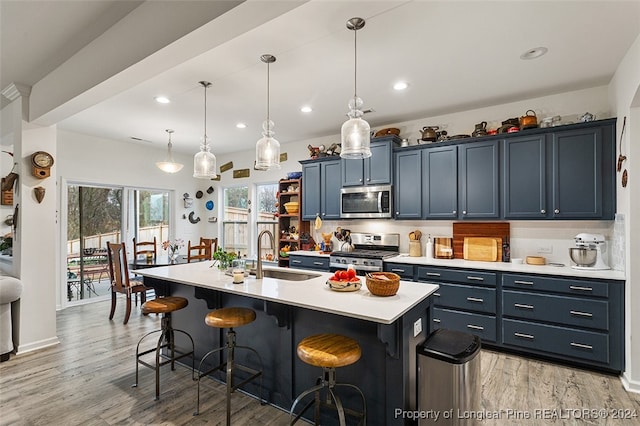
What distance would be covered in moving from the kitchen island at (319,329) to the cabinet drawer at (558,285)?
1373 millimetres

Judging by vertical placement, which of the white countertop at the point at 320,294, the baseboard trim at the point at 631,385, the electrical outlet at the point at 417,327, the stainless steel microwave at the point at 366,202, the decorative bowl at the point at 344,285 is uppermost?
the stainless steel microwave at the point at 366,202

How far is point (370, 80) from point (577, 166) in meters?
2.21

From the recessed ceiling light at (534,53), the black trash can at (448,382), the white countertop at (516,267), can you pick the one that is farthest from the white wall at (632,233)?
the black trash can at (448,382)

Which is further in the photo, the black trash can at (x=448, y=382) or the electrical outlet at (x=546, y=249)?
the electrical outlet at (x=546, y=249)

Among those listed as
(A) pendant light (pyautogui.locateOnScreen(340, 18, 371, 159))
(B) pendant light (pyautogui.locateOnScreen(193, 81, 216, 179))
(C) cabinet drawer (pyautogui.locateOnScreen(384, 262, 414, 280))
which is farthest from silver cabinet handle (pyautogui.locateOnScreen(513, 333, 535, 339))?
(B) pendant light (pyautogui.locateOnScreen(193, 81, 216, 179))

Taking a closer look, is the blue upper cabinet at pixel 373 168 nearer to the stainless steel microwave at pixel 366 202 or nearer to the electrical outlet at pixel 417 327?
the stainless steel microwave at pixel 366 202

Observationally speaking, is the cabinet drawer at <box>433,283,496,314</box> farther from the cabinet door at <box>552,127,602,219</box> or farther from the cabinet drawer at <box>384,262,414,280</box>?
the cabinet door at <box>552,127,602,219</box>

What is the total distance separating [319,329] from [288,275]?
3.21 feet

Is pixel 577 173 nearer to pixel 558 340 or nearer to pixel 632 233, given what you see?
pixel 632 233

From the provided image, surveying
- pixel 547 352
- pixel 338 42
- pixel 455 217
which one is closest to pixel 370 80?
pixel 338 42

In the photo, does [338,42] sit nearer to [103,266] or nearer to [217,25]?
[217,25]

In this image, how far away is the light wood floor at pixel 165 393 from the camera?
225 centimetres

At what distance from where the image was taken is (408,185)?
4.20m

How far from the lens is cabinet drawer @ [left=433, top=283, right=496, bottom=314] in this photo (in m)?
3.34
